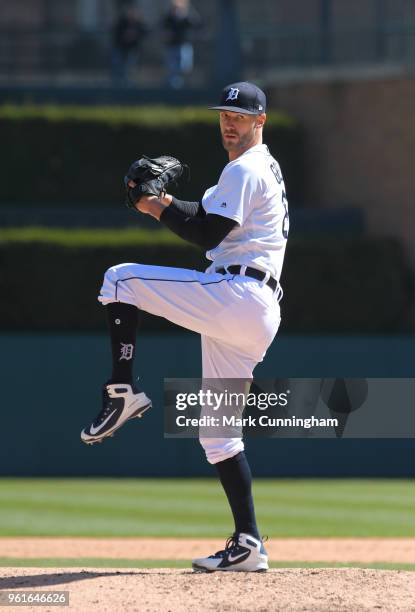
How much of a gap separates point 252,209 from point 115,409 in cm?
108

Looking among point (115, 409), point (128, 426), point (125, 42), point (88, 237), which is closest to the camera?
Answer: point (115, 409)

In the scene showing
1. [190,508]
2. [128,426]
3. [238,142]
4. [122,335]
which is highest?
A: [238,142]

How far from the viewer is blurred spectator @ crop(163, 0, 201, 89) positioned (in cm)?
1839

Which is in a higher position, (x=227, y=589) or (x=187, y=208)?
(x=187, y=208)

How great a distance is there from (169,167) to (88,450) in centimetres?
803

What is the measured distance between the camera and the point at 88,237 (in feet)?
53.0

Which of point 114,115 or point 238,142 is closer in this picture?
point 238,142

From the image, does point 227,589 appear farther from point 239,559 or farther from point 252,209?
point 252,209

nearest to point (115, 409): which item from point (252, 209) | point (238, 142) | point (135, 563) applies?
point (252, 209)

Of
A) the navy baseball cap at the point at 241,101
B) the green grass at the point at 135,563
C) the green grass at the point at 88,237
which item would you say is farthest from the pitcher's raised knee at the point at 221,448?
the green grass at the point at 88,237

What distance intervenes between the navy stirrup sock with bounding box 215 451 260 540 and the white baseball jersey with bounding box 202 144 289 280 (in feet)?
2.96

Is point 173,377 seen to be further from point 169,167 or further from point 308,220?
point 169,167

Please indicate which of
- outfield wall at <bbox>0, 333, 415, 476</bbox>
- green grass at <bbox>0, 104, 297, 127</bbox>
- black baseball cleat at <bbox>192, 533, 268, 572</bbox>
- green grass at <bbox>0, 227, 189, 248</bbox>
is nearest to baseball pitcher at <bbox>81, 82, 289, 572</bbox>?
black baseball cleat at <bbox>192, 533, 268, 572</bbox>

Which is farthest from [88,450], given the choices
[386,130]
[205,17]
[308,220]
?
[205,17]
